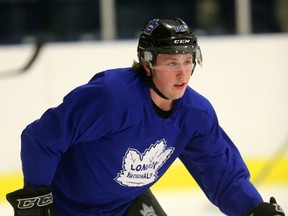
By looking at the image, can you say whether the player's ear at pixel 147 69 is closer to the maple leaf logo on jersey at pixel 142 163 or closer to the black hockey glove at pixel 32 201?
the maple leaf logo on jersey at pixel 142 163

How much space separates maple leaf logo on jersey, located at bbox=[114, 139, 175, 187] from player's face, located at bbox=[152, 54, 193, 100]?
0.20m

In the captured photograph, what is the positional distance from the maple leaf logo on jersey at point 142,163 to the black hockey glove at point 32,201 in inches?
11.4

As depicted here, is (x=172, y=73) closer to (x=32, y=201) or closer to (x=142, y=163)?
(x=142, y=163)

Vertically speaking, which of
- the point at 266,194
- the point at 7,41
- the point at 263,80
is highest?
the point at 7,41

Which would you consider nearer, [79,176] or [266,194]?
[79,176]

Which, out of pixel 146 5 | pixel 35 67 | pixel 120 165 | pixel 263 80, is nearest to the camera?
pixel 120 165

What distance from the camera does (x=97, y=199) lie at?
2676mm

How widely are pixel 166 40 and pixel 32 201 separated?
70 centimetres

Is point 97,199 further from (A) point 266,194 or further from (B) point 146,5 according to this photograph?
(B) point 146,5

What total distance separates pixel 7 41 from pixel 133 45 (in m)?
0.83

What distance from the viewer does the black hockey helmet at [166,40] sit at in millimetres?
2541

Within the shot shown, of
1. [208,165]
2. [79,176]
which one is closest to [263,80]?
[208,165]

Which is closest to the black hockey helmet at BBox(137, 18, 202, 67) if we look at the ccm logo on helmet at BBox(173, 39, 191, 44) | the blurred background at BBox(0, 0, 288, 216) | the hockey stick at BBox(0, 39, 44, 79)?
the ccm logo on helmet at BBox(173, 39, 191, 44)

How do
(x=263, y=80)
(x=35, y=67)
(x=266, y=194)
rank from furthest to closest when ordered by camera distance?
(x=263, y=80) < (x=35, y=67) < (x=266, y=194)
